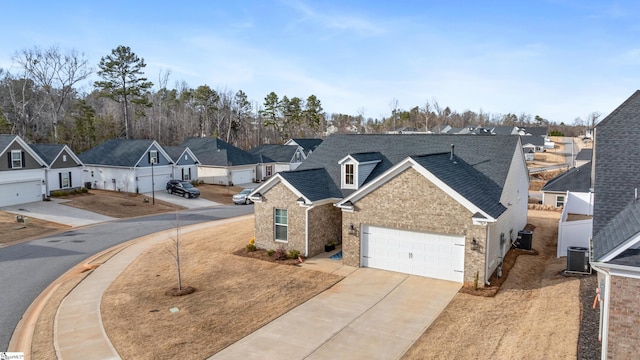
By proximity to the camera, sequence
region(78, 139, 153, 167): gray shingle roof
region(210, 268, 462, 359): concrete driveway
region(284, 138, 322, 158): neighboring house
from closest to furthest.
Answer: region(210, 268, 462, 359): concrete driveway → region(78, 139, 153, 167): gray shingle roof → region(284, 138, 322, 158): neighboring house

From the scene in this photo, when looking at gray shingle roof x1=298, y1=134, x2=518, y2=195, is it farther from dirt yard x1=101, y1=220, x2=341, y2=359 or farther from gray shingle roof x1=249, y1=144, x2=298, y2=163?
gray shingle roof x1=249, y1=144, x2=298, y2=163

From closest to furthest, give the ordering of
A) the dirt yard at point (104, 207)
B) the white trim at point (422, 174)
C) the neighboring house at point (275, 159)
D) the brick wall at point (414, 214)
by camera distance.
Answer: the white trim at point (422, 174)
the brick wall at point (414, 214)
the dirt yard at point (104, 207)
the neighboring house at point (275, 159)

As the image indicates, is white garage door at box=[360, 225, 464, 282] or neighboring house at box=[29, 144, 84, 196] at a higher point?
neighboring house at box=[29, 144, 84, 196]

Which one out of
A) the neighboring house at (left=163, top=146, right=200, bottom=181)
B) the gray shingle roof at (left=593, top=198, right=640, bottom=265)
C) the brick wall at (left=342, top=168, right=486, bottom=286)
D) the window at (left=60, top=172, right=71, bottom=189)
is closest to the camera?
the gray shingle roof at (left=593, top=198, right=640, bottom=265)

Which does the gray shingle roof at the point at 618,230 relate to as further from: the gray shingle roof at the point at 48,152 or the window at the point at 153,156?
the gray shingle roof at the point at 48,152

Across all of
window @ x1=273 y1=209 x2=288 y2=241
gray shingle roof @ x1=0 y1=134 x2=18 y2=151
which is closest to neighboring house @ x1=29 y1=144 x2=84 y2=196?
gray shingle roof @ x1=0 y1=134 x2=18 y2=151

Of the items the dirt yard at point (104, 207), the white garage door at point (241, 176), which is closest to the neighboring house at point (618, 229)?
the dirt yard at point (104, 207)
